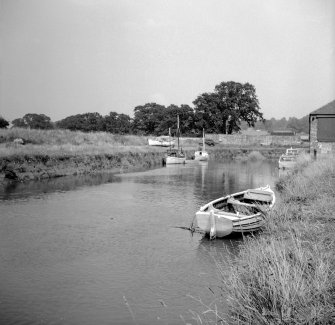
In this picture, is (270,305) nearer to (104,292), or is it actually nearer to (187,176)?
(104,292)

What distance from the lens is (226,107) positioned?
109m

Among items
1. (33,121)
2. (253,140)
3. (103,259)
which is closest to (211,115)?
(253,140)

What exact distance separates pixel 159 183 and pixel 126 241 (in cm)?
2107

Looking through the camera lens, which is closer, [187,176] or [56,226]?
[56,226]

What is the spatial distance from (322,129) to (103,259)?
39.5m

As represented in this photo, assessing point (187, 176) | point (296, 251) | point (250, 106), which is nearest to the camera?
point (296, 251)

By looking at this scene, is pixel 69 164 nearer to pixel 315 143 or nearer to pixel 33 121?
pixel 315 143

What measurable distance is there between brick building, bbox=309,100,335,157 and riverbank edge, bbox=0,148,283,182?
21.9m

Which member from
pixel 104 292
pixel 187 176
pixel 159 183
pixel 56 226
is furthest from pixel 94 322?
pixel 187 176

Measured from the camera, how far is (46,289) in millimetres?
12500

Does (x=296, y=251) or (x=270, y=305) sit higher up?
(x=296, y=251)

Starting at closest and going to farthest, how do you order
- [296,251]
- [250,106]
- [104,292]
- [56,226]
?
[296,251]
[104,292]
[56,226]
[250,106]

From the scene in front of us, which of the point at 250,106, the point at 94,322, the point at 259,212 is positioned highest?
the point at 250,106

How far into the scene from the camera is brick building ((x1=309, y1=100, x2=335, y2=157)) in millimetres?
47625
